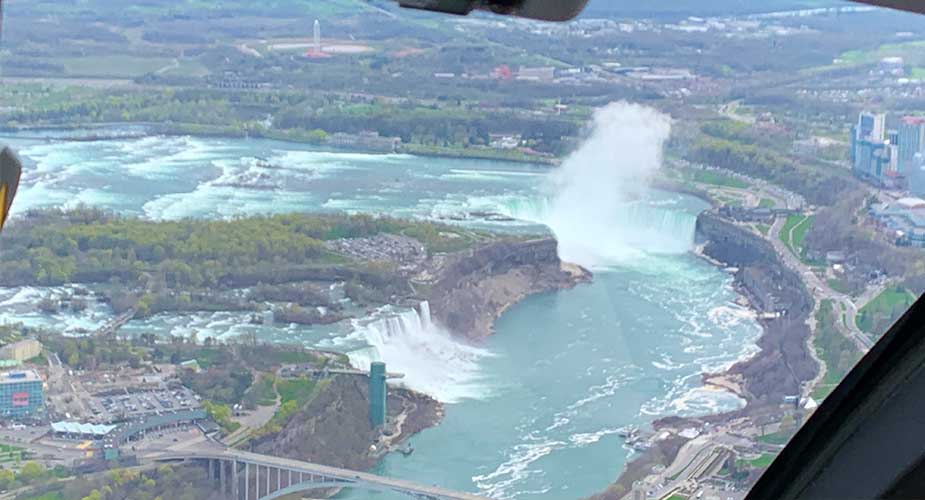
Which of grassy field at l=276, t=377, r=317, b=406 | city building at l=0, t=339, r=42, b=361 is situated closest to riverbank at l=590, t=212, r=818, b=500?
grassy field at l=276, t=377, r=317, b=406

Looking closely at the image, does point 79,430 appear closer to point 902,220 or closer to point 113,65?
point 113,65

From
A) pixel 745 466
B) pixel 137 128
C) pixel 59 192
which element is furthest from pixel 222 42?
pixel 745 466

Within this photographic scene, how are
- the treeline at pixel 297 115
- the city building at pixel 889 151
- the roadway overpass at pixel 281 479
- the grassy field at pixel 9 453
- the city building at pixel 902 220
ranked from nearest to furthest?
1. the roadway overpass at pixel 281 479
2. the city building at pixel 889 151
3. the grassy field at pixel 9 453
4. the city building at pixel 902 220
5. the treeline at pixel 297 115

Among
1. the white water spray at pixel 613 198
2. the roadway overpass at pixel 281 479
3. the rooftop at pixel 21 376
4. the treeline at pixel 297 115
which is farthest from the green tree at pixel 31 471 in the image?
the white water spray at pixel 613 198

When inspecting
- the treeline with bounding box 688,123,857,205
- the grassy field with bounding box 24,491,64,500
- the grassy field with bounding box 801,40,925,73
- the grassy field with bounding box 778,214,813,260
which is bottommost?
the grassy field with bounding box 24,491,64,500

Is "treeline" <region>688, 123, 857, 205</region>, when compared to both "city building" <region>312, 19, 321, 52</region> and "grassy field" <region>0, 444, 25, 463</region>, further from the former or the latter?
"grassy field" <region>0, 444, 25, 463</region>

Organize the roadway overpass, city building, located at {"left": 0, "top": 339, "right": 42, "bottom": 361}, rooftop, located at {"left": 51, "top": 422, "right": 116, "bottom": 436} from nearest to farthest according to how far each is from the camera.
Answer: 1. the roadway overpass
2. rooftop, located at {"left": 51, "top": 422, "right": 116, "bottom": 436}
3. city building, located at {"left": 0, "top": 339, "right": 42, "bottom": 361}

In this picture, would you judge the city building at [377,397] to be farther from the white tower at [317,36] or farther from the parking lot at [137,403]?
the white tower at [317,36]

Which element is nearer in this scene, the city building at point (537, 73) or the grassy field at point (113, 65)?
the city building at point (537, 73)
